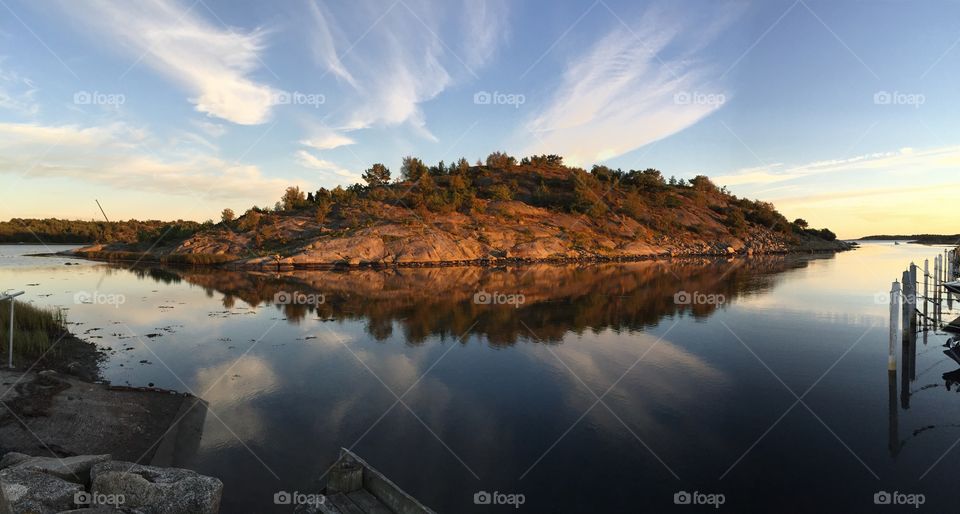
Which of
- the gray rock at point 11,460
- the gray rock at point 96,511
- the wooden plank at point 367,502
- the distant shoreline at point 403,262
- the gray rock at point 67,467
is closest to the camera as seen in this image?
the gray rock at point 96,511

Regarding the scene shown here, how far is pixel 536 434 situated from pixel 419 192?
9484cm

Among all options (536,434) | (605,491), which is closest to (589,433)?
(536,434)

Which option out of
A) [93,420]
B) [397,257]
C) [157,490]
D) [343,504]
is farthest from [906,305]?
[397,257]

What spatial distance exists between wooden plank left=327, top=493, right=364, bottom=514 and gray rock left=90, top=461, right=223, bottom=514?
242cm

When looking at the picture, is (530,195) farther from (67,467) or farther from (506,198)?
(67,467)

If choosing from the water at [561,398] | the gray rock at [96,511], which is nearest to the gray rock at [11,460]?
the water at [561,398]

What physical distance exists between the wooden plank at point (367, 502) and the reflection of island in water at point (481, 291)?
16.9m

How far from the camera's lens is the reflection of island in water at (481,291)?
30078 mm

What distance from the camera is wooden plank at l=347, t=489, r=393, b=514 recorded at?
27.1 ft

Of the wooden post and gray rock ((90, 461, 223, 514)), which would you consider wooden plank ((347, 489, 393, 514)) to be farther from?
the wooden post

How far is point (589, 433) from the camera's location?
14.2 meters

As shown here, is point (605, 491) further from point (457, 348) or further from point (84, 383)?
point (84, 383)

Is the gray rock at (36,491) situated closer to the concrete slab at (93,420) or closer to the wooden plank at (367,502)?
the concrete slab at (93,420)

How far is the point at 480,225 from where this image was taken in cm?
9656
